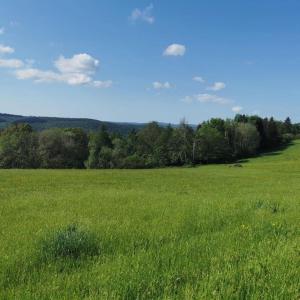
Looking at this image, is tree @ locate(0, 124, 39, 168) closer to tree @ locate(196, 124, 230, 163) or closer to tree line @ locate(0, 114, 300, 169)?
tree line @ locate(0, 114, 300, 169)

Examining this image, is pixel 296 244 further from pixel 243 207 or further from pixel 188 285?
pixel 243 207

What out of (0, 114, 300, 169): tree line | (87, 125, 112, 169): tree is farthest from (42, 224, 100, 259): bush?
(87, 125, 112, 169): tree

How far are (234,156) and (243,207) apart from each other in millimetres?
102915

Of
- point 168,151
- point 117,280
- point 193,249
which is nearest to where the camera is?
point 117,280

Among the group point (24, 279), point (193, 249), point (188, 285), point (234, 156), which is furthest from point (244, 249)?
point (234, 156)

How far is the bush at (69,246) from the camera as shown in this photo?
634 centimetres

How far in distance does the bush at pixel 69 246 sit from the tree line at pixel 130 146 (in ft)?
287

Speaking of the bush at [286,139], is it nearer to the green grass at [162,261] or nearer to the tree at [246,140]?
the tree at [246,140]

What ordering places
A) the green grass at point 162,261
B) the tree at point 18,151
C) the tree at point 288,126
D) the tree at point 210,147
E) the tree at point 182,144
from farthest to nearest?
1. the tree at point 288,126
2. the tree at point 210,147
3. the tree at point 182,144
4. the tree at point 18,151
5. the green grass at point 162,261

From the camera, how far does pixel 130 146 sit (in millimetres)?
Result: 107562

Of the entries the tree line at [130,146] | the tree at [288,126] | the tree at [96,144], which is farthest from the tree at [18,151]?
the tree at [288,126]

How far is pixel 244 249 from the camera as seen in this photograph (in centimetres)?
676

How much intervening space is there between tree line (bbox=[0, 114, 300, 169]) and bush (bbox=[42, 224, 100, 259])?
87.3 metres

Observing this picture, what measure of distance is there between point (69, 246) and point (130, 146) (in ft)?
332
